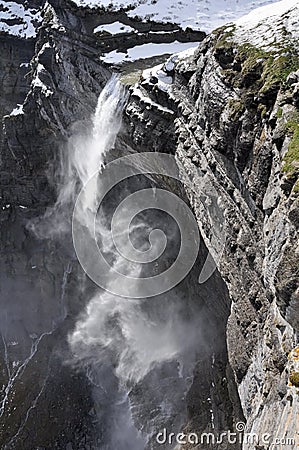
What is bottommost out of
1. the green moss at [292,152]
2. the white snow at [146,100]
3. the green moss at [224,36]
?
the green moss at [292,152]

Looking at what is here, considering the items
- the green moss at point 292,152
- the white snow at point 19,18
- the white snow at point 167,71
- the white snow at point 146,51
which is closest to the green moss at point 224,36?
the white snow at point 167,71

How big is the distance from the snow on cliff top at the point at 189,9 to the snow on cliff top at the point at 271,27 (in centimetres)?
1691

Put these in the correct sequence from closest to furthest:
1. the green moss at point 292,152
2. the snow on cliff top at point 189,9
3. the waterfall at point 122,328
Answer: the green moss at point 292,152 → the waterfall at point 122,328 → the snow on cliff top at point 189,9

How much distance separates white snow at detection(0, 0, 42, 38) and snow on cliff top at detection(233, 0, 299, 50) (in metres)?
27.8

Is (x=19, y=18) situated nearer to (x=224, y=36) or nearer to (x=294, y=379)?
(x=224, y=36)

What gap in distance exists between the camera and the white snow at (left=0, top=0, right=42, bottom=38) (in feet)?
127

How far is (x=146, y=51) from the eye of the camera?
3169 centimetres

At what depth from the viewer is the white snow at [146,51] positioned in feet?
101

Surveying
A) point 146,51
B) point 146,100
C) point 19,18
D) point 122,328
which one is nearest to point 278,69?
point 146,100

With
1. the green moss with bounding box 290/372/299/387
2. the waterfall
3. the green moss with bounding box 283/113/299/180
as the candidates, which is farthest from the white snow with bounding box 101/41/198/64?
the green moss with bounding box 290/372/299/387

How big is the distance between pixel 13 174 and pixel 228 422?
25.8 metres

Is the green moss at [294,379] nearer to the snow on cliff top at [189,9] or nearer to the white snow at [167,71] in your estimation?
the white snow at [167,71]

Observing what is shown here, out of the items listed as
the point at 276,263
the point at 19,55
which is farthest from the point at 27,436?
the point at 19,55

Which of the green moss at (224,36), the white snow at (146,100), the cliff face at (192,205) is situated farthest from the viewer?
the white snow at (146,100)
